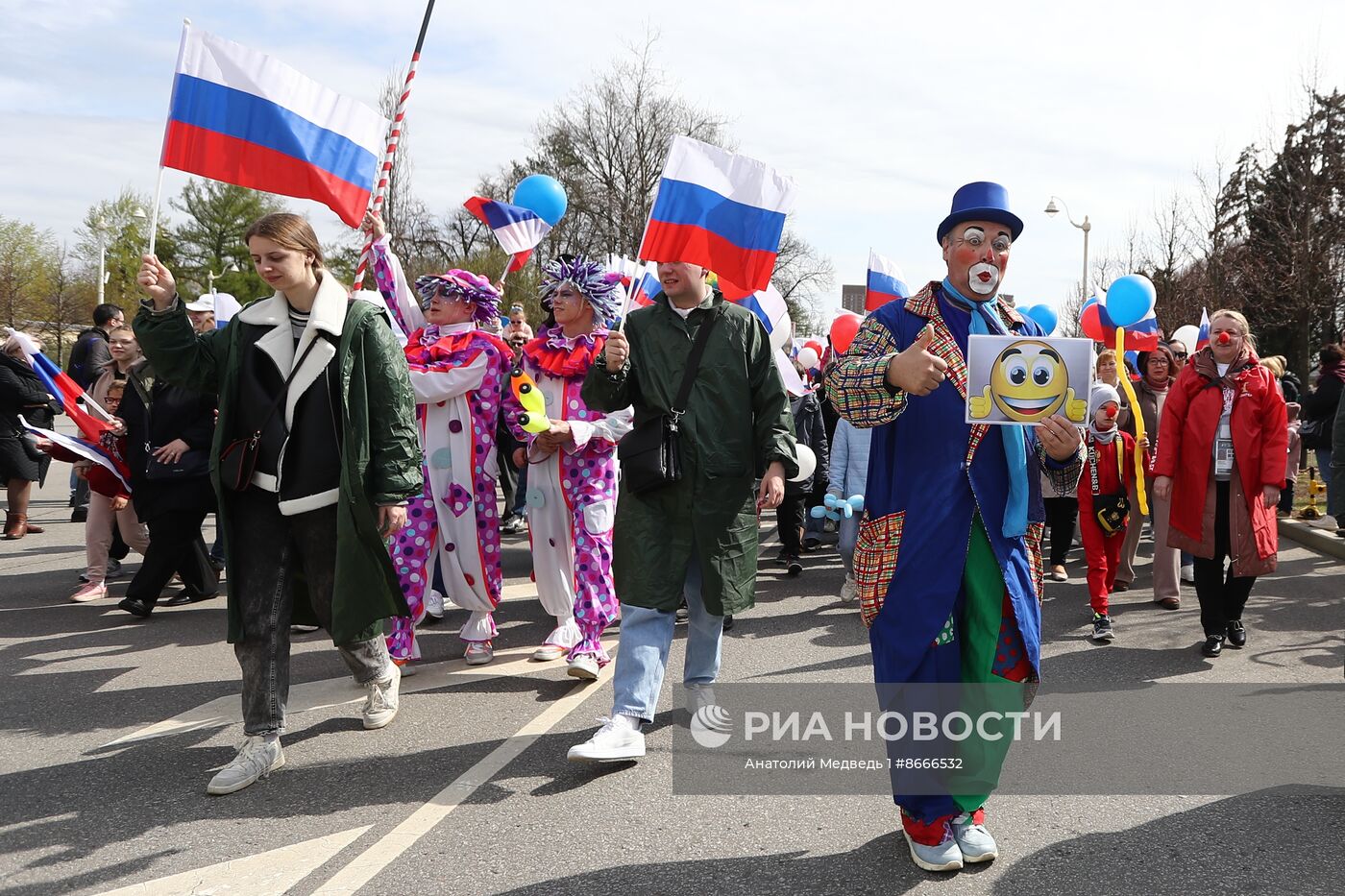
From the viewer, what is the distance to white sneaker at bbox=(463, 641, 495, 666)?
5.72 meters

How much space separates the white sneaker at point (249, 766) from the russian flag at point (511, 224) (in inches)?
182

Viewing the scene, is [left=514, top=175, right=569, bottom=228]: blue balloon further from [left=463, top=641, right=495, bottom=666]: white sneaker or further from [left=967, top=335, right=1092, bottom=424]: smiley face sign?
[left=967, top=335, right=1092, bottom=424]: smiley face sign

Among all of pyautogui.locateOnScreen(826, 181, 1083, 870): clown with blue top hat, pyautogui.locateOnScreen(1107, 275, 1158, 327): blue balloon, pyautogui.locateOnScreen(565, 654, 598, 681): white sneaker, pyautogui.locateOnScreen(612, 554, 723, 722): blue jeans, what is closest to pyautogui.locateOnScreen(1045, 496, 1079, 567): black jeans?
pyautogui.locateOnScreen(1107, 275, 1158, 327): blue balloon

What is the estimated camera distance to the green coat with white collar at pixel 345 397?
13.0 feet

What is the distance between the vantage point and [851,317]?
9195 millimetres

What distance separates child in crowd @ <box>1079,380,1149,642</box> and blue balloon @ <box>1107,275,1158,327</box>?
44.6 inches

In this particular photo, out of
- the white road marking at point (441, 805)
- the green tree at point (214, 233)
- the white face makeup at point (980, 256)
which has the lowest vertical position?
the white road marking at point (441, 805)

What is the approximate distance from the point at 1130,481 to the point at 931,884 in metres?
5.16

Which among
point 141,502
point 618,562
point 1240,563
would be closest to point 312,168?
point 618,562

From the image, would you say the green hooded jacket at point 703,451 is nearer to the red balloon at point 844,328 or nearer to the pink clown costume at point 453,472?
the pink clown costume at point 453,472

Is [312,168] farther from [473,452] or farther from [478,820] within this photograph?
[478,820]

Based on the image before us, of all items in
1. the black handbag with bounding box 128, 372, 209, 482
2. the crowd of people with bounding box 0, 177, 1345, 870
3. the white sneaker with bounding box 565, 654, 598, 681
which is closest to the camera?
the crowd of people with bounding box 0, 177, 1345, 870

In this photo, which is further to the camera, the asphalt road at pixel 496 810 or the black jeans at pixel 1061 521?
the black jeans at pixel 1061 521

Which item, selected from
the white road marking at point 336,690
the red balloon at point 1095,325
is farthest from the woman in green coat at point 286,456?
the red balloon at point 1095,325
